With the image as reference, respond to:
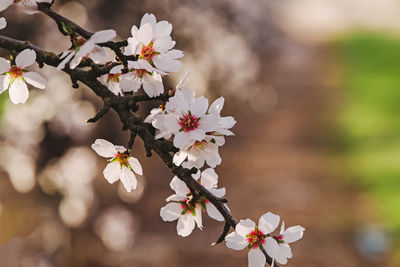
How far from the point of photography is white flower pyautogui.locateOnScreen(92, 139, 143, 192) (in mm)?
1190

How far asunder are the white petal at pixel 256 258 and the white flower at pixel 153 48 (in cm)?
42

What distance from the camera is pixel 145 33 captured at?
3.66 ft

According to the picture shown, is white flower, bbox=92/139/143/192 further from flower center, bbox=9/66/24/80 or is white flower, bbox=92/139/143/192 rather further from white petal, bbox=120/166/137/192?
flower center, bbox=9/66/24/80

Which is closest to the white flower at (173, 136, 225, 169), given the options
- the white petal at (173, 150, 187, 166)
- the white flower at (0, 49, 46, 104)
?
the white petal at (173, 150, 187, 166)

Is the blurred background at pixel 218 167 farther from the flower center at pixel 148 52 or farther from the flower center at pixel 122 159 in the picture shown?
the flower center at pixel 148 52

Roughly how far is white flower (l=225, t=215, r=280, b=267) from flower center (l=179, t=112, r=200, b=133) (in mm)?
225

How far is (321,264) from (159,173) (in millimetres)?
2461

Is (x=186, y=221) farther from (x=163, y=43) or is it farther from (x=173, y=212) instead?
(x=163, y=43)

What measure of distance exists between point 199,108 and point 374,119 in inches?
350

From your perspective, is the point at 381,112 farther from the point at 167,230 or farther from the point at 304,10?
the point at 304,10

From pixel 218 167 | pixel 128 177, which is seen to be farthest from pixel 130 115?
pixel 218 167

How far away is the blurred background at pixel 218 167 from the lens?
4160 mm

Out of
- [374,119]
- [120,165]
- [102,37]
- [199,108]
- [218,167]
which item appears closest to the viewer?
[102,37]

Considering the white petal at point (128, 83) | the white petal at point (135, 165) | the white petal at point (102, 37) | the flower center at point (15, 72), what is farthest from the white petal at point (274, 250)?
the flower center at point (15, 72)
